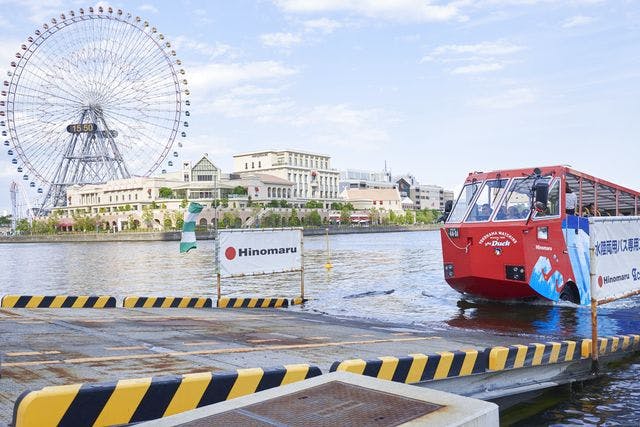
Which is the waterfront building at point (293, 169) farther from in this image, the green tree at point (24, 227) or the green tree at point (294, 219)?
the green tree at point (24, 227)

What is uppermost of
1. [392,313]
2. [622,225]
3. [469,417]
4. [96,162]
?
[96,162]

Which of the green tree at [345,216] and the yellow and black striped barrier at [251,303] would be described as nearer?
the yellow and black striped barrier at [251,303]

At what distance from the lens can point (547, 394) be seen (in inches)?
363

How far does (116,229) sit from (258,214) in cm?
3414

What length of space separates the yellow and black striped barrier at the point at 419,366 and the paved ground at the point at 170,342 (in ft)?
3.79

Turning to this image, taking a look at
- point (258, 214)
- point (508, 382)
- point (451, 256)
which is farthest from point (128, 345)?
point (258, 214)

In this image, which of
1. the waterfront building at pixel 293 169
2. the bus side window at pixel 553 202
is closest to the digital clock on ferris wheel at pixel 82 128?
the waterfront building at pixel 293 169

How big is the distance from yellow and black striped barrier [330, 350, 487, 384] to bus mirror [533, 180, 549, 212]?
24.5 ft

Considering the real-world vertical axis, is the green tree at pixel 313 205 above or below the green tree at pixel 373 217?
above

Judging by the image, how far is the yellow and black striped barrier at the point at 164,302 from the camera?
15805mm

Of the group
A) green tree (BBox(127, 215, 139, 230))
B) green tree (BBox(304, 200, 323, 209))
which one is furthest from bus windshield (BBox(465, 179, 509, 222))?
green tree (BBox(304, 200, 323, 209))

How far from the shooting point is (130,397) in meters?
5.38

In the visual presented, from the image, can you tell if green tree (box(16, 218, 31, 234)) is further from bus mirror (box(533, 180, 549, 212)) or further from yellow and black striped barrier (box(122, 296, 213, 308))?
bus mirror (box(533, 180, 549, 212))

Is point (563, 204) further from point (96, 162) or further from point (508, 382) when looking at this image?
point (96, 162)
